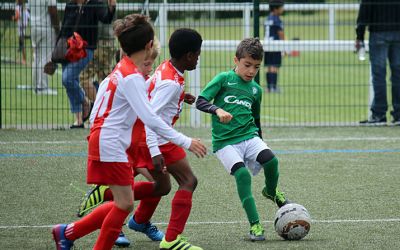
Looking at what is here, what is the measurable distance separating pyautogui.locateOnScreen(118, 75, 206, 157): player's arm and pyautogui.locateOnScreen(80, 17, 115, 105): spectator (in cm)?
712

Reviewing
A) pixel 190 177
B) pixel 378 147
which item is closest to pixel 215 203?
pixel 190 177

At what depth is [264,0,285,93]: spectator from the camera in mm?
16094

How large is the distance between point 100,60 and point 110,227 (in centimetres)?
719

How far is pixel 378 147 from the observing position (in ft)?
37.5

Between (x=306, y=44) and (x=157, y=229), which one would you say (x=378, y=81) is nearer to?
(x=306, y=44)

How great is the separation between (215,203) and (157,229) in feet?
4.59

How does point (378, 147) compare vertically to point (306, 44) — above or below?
below

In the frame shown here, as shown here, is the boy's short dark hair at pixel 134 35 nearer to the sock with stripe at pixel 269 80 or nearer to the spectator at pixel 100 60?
the spectator at pixel 100 60

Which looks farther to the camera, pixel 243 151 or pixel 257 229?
pixel 243 151

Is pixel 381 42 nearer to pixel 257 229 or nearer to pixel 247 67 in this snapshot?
pixel 247 67

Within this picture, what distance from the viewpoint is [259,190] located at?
8.95 meters

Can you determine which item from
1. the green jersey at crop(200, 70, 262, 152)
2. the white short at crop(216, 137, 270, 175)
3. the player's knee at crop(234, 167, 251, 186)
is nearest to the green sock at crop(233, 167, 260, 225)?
the player's knee at crop(234, 167, 251, 186)

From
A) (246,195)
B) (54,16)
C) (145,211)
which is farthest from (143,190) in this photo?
(54,16)

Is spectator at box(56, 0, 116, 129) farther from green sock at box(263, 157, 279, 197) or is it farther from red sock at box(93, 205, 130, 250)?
red sock at box(93, 205, 130, 250)
